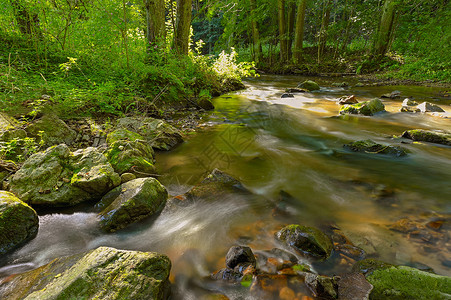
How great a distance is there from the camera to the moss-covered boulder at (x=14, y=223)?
2.28 m

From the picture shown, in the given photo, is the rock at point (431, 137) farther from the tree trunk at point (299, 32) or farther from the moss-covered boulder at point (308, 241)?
the tree trunk at point (299, 32)

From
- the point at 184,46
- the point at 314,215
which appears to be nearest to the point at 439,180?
the point at 314,215

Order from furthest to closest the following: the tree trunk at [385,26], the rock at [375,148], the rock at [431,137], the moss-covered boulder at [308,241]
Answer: the tree trunk at [385,26], the rock at [431,137], the rock at [375,148], the moss-covered boulder at [308,241]

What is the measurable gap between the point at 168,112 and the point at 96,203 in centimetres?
479

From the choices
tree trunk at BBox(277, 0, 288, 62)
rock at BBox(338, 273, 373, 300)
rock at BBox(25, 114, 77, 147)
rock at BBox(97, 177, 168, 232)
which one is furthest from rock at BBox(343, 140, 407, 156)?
tree trunk at BBox(277, 0, 288, 62)

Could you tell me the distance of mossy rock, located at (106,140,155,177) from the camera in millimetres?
3627

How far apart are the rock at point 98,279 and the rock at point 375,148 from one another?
4507mm

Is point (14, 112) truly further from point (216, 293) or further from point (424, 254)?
point (424, 254)

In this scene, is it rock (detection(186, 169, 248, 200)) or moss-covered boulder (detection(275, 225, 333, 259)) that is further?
rock (detection(186, 169, 248, 200))

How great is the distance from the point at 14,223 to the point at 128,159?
161 centimetres

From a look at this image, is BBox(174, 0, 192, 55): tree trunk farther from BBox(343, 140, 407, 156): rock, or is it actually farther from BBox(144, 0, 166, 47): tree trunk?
BBox(343, 140, 407, 156): rock

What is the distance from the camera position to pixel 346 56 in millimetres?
20906

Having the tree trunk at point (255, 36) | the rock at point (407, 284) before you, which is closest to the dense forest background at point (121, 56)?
the rock at point (407, 284)

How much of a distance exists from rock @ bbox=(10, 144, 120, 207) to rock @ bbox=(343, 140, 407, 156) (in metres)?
4.68
